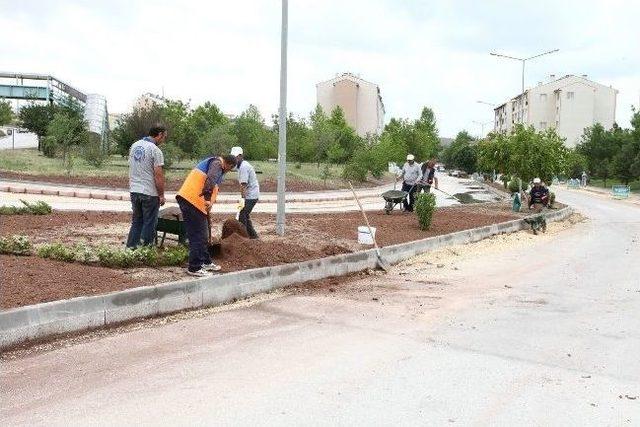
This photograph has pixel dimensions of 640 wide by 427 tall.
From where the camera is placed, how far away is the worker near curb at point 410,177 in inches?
736

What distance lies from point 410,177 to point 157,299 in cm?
1303

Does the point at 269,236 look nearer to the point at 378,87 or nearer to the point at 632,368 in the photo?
the point at 632,368

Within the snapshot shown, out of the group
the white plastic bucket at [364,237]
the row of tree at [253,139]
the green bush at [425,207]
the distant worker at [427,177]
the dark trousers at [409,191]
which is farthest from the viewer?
the row of tree at [253,139]

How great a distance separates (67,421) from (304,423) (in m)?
1.36

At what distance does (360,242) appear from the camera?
1205 centimetres

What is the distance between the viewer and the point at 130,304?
6.38 meters

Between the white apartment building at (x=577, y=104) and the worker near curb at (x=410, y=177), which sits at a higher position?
the white apartment building at (x=577, y=104)

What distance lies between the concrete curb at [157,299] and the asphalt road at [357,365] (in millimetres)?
259

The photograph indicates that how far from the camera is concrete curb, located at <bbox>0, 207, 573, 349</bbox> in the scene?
5504mm

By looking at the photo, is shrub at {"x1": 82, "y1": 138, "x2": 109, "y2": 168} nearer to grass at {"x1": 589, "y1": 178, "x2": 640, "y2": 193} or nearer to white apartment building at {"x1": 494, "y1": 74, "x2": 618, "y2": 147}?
grass at {"x1": 589, "y1": 178, "x2": 640, "y2": 193}

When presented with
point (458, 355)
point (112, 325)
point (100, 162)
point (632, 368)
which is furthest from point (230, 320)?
point (100, 162)

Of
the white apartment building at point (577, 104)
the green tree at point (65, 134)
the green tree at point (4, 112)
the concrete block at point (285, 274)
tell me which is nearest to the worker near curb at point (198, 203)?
the concrete block at point (285, 274)

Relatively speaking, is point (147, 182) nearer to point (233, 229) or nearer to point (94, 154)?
point (233, 229)

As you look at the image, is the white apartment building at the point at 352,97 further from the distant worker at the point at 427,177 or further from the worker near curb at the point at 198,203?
the worker near curb at the point at 198,203
